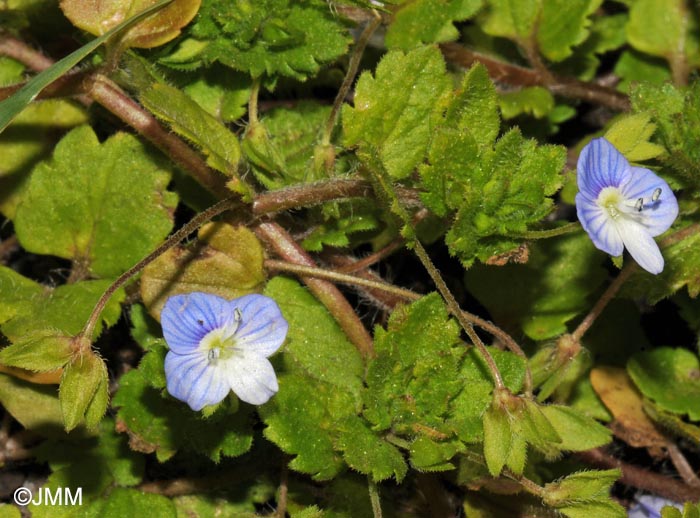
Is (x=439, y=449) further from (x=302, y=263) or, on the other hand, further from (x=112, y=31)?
(x=112, y=31)

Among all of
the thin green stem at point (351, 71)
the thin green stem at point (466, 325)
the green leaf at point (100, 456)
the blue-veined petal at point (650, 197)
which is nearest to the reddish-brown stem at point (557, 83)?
the thin green stem at point (351, 71)

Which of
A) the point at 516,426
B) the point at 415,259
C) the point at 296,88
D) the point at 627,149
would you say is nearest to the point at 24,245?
the point at 296,88

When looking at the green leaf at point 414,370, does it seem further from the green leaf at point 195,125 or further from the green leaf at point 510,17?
the green leaf at point 510,17

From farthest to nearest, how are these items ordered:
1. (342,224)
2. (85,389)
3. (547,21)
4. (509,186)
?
(547,21) → (342,224) → (509,186) → (85,389)

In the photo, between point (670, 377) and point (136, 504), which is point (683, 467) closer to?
point (670, 377)

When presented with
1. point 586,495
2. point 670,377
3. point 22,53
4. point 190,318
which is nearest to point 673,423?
point 670,377

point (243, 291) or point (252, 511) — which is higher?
point (243, 291)
